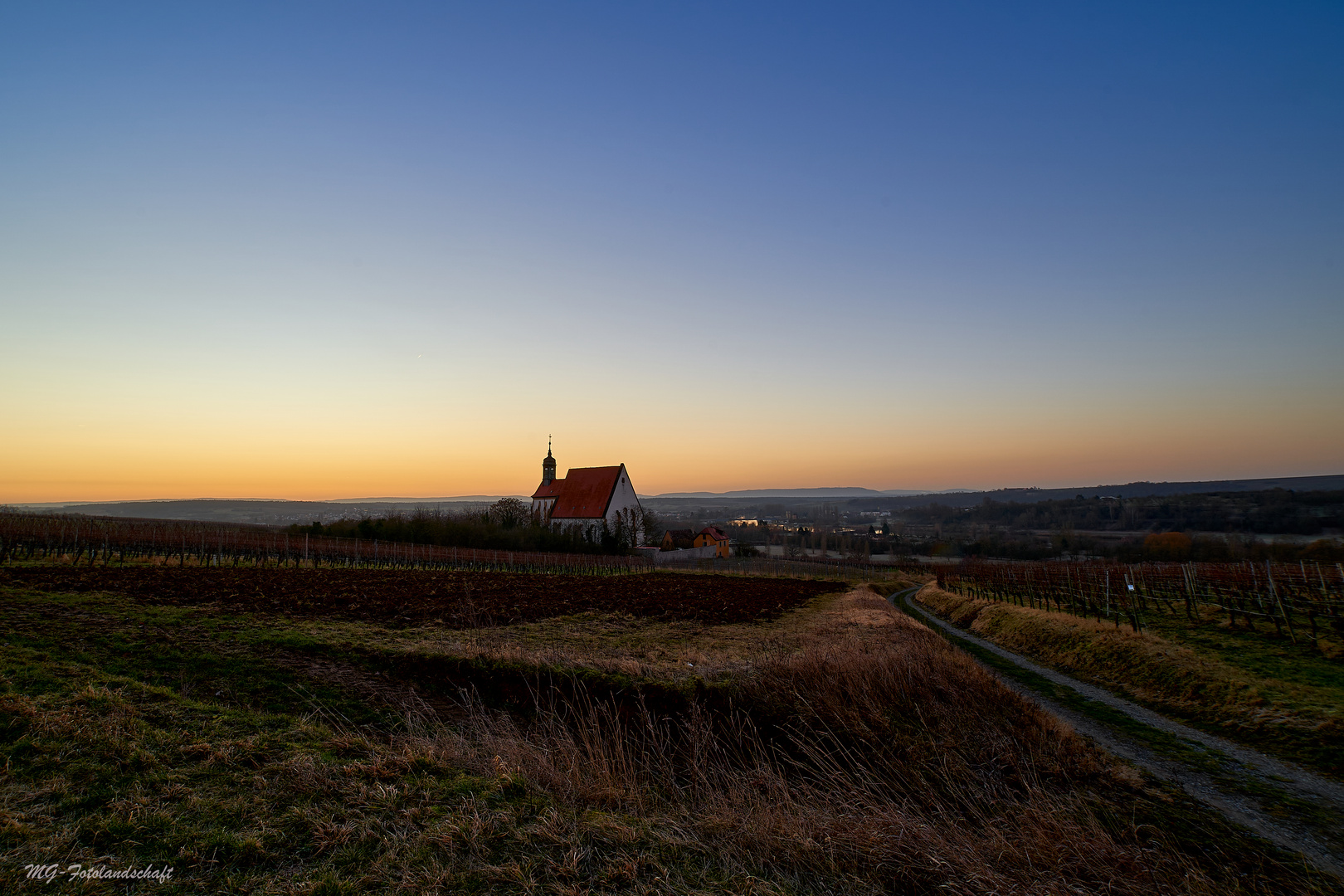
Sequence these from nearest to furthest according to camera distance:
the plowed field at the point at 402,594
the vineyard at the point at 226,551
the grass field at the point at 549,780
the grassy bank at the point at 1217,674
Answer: the grass field at the point at 549,780 < the grassy bank at the point at 1217,674 < the plowed field at the point at 402,594 < the vineyard at the point at 226,551

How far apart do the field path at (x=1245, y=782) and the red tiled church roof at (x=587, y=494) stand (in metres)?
64.9

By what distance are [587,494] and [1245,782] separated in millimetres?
72833

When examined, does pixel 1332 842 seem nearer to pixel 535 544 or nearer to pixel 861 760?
pixel 861 760

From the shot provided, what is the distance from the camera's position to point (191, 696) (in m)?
9.01

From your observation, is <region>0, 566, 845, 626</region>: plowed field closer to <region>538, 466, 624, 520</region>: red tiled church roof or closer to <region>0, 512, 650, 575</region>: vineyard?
<region>0, 512, 650, 575</region>: vineyard

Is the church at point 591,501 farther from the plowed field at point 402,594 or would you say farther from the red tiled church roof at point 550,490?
the plowed field at point 402,594

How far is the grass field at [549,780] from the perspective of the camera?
454 cm

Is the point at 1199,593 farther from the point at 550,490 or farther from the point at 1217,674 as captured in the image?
the point at 550,490

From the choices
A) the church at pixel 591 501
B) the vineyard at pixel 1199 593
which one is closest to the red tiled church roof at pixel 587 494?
the church at pixel 591 501

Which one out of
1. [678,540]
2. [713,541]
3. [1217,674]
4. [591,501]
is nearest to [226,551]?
[591,501]

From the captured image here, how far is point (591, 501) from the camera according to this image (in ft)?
254

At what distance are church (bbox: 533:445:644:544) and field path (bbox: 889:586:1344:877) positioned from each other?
62.8m

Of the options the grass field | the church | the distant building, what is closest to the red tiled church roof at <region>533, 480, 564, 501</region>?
the church

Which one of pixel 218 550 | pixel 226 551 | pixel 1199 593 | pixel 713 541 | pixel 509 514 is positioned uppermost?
pixel 509 514
